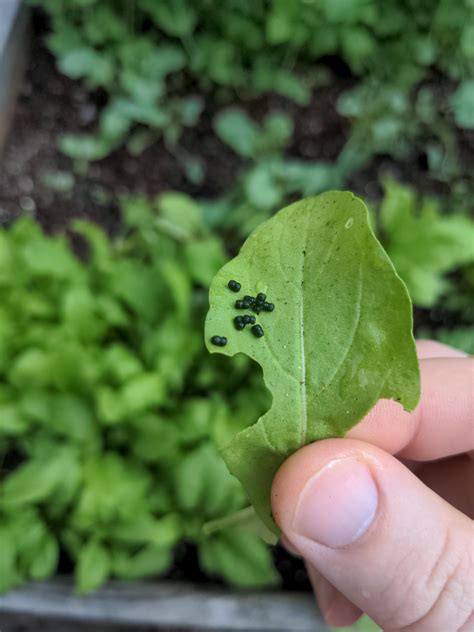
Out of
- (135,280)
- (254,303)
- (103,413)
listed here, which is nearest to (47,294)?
(135,280)

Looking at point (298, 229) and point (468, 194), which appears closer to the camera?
point (298, 229)

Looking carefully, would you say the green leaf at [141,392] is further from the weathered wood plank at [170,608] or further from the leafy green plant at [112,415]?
the weathered wood plank at [170,608]

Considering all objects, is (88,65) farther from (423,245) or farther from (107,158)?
(423,245)

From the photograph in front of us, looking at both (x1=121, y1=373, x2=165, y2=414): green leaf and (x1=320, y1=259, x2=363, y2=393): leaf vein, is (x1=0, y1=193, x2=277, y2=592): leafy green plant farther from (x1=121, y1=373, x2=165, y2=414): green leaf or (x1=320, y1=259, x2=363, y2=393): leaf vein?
(x1=320, y1=259, x2=363, y2=393): leaf vein

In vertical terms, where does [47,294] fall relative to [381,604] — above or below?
below

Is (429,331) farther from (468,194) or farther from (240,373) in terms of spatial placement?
(240,373)

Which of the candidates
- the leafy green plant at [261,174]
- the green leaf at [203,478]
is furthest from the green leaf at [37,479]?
the leafy green plant at [261,174]

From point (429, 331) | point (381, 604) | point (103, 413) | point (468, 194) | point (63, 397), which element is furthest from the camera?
point (468, 194)

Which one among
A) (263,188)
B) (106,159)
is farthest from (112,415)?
(106,159)

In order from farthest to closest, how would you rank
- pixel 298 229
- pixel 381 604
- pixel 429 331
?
1. pixel 429 331
2. pixel 381 604
3. pixel 298 229
